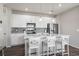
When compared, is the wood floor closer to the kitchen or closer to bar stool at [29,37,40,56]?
the kitchen

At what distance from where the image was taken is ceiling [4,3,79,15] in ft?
7.22

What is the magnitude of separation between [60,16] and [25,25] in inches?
37.6

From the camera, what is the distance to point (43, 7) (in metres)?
2.31

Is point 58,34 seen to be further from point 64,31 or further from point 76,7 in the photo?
point 76,7

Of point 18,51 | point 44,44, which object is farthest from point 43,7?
point 18,51

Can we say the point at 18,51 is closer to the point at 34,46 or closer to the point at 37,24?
the point at 34,46

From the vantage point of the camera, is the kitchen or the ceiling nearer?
the ceiling

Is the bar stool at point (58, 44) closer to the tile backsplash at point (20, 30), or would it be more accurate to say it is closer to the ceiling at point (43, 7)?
the tile backsplash at point (20, 30)

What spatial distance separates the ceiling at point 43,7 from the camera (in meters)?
2.20

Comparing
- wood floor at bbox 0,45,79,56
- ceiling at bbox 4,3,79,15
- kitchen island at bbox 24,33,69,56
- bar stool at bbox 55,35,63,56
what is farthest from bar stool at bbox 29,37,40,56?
ceiling at bbox 4,3,79,15

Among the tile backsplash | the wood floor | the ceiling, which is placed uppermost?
the ceiling

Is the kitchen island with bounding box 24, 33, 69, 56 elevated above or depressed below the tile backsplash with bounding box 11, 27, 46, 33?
below

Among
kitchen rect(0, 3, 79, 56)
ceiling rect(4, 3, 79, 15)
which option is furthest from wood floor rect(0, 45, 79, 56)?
ceiling rect(4, 3, 79, 15)

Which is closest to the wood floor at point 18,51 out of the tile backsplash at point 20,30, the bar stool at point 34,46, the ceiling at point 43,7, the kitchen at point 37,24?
the kitchen at point 37,24
